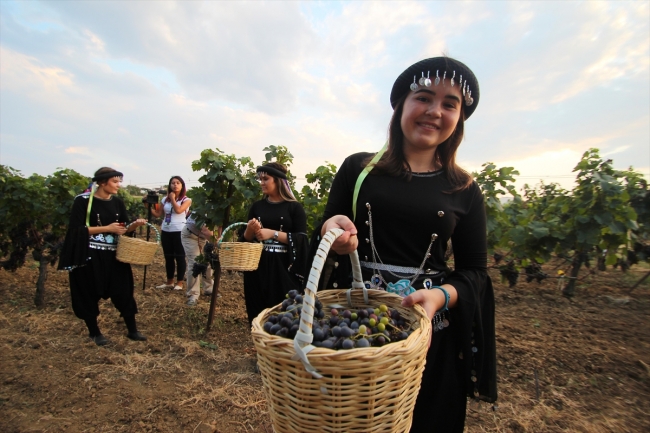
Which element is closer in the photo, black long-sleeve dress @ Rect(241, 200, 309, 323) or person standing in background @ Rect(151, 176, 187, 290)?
black long-sleeve dress @ Rect(241, 200, 309, 323)

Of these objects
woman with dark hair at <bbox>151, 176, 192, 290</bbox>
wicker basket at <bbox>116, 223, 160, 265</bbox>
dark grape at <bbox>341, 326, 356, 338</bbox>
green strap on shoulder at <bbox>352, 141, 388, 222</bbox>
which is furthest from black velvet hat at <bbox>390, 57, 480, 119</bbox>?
woman with dark hair at <bbox>151, 176, 192, 290</bbox>

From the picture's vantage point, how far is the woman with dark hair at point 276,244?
3.85 metres

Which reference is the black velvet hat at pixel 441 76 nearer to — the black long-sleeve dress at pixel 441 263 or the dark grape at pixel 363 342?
the black long-sleeve dress at pixel 441 263

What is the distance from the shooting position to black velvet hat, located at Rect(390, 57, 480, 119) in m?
1.38

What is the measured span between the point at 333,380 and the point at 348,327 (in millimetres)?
197

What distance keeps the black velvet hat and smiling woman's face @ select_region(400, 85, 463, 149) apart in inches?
1.1

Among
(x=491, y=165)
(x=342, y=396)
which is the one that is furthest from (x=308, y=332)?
(x=491, y=165)

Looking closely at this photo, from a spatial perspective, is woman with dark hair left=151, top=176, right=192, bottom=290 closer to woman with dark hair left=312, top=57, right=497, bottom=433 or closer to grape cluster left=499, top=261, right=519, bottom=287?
grape cluster left=499, top=261, right=519, bottom=287

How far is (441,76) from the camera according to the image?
138cm

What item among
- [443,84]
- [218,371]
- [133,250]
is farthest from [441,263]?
[133,250]

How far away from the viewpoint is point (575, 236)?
197 inches

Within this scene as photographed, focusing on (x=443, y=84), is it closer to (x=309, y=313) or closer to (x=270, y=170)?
(x=309, y=313)

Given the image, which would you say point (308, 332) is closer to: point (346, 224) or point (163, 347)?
point (346, 224)

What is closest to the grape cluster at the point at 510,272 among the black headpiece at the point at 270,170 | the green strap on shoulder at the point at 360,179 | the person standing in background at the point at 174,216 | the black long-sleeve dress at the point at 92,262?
the black headpiece at the point at 270,170
